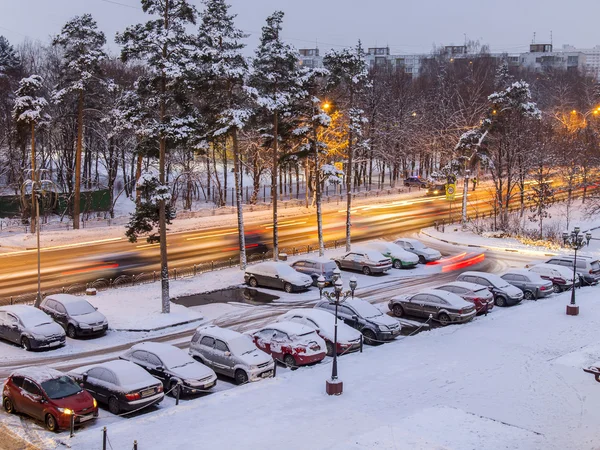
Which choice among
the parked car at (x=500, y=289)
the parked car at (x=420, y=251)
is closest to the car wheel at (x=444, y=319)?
the parked car at (x=500, y=289)

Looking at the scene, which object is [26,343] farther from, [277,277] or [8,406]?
[277,277]

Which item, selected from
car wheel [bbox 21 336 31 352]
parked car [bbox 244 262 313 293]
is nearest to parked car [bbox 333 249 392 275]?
parked car [bbox 244 262 313 293]

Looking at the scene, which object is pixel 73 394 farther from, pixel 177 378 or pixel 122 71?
pixel 122 71

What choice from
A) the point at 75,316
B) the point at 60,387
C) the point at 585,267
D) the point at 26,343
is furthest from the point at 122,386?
the point at 585,267

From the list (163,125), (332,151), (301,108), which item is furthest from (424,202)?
(163,125)

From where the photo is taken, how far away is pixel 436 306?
29.0 meters

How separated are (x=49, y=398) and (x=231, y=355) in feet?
20.2

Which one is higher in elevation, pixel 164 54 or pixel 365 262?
pixel 164 54

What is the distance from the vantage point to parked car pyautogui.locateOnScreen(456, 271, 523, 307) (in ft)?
105

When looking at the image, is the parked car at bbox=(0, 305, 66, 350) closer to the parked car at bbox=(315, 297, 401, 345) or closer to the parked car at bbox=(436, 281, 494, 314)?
the parked car at bbox=(315, 297, 401, 345)

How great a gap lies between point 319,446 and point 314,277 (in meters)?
20.7

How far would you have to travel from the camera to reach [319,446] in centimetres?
1587

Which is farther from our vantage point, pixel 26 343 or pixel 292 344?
pixel 26 343

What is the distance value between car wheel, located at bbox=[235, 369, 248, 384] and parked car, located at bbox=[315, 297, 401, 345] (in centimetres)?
645
